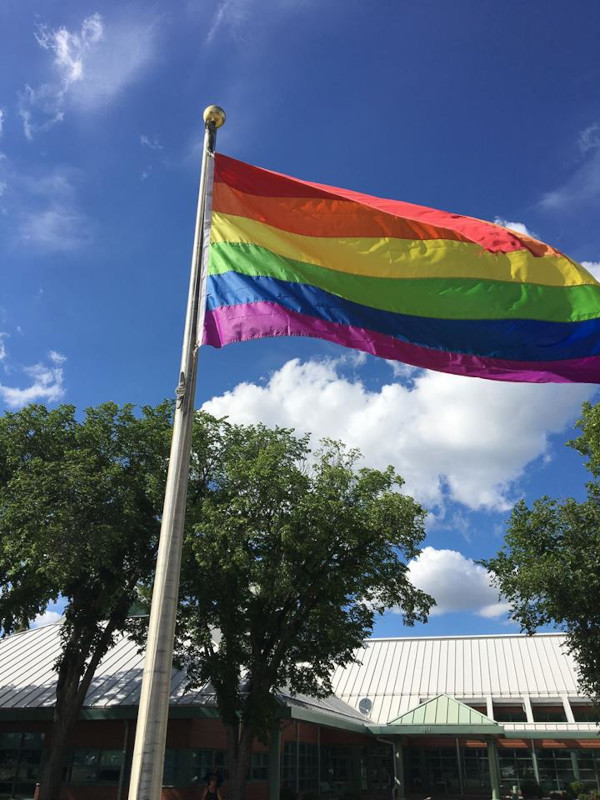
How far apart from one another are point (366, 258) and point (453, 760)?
4373 centimetres

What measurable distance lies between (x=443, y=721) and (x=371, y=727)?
457 centimetres

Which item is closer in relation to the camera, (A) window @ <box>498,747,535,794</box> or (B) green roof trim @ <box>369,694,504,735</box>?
(B) green roof trim @ <box>369,694,504,735</box>

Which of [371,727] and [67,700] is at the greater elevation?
[371,727]

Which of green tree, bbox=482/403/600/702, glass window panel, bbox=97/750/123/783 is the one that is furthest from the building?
green tree, bbox=482/403/600/702

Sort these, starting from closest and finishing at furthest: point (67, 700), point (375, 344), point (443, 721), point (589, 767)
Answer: point (375, 344) < point (67, 700) < point (443, 721) < point (589, 767)

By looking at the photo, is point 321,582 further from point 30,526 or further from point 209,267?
point 209,267

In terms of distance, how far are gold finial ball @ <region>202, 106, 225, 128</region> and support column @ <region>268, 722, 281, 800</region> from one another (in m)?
22.6

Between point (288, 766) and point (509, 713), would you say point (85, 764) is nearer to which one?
point (288, 766)

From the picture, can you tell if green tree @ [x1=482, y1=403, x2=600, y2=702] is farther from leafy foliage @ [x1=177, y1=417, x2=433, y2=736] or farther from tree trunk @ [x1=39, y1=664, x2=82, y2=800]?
tree trunk @ [x1=39, y1=664, x2=82, y2=800]

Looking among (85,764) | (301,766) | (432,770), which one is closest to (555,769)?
(432,770)

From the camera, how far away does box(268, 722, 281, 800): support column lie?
25188mm

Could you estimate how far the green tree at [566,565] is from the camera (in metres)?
24.4

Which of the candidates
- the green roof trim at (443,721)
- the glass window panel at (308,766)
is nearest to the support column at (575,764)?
the green roof trim at (443,721)

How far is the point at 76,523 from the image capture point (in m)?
21.9
